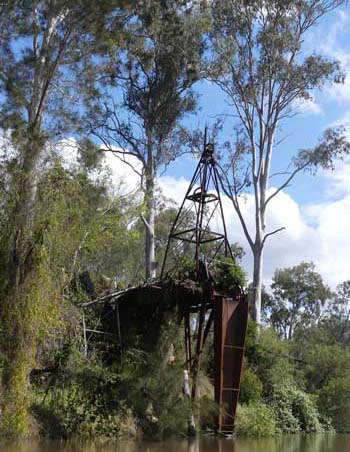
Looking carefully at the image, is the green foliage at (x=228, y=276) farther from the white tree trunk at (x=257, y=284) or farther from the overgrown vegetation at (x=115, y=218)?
the white tree trunk at (x=257, y=284)

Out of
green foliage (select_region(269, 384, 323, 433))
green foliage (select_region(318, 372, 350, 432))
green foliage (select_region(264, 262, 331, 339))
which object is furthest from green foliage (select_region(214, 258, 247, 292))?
green foliage (select_region(264, 262, 331, 339))

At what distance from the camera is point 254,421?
2056 cm

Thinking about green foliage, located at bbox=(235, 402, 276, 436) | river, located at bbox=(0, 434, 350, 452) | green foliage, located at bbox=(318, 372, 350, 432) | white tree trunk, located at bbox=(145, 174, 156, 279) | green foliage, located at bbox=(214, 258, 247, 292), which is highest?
white tree trunk, located at bbox=(145, 174, 156, 279)

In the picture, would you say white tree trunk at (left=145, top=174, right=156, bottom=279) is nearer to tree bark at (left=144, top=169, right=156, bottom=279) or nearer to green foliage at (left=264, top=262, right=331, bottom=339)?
tree bark at (left=144, top=169, right=156, bottom=279)

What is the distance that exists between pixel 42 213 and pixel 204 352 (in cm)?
809

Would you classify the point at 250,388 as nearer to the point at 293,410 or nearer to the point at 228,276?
the point at 293,410

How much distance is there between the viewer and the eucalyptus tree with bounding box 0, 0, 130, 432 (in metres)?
14.2

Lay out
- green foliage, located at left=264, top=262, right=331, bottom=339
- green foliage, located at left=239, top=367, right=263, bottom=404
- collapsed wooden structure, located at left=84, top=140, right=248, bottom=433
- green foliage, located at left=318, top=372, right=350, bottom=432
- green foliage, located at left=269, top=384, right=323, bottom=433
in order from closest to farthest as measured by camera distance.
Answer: collapsed wooden structure, located at left=84, top=140, right=248, bottom=433 → green foliage, located at left=239, top=367, right=263, bottom=404 → green foliage, located at left=269, top=384, right=323, bottom=433 → green foliage, located at left=318, top=372, right=350, bottom=432 → green foliage, located at left=264, top=262, right=331, bottom=339

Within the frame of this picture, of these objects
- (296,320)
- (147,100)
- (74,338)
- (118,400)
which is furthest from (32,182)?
(296,320)

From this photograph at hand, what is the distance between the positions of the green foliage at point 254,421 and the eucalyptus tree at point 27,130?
7828mm

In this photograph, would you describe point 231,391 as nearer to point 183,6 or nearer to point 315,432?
point 315,432

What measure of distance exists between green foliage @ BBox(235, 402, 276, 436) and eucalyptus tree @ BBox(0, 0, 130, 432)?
7828mm

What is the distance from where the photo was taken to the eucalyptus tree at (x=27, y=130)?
1424cm

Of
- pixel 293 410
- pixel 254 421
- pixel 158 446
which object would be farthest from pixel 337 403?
pixel 158 446
